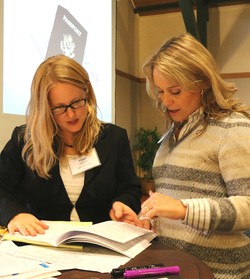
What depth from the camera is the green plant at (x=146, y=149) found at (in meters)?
4.78

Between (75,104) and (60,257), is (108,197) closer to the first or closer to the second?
(75,104)

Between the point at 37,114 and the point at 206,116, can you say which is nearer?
the point at 206,116

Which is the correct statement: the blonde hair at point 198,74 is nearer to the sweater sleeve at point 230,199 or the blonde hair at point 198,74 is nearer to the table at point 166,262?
the sweater sleeve at point 230,199

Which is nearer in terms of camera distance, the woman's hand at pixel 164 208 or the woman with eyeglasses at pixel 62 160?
the woman's hand at pixel 164 208

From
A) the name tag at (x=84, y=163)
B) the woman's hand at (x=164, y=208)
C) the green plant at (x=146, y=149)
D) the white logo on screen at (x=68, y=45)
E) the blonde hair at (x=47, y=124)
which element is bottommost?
the green plant at (x=146, y=149)

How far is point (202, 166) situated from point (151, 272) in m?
0.41

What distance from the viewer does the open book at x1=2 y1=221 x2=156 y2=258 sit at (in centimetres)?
95

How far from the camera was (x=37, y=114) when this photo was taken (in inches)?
53.2

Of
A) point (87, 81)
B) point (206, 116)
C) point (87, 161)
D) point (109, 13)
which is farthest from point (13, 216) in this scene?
point (109, 13)

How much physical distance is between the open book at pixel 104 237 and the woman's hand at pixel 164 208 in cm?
10

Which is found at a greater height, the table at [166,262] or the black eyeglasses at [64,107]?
the black eyeglasses at [64,107]

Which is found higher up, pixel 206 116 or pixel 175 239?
pixel 206 116

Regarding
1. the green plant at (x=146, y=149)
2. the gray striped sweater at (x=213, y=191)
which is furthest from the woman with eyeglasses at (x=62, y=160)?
the green plant at (x=146, y=149)

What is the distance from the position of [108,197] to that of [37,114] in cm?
40
